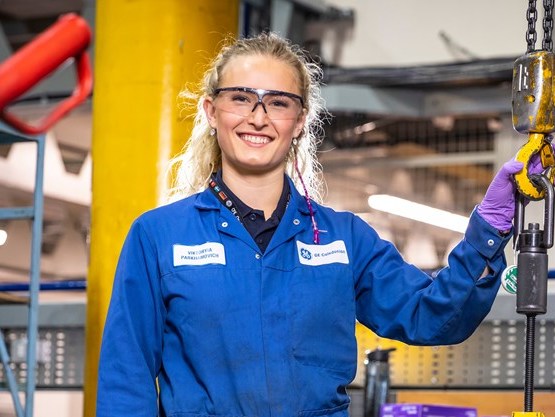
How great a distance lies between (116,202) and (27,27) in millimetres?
4133

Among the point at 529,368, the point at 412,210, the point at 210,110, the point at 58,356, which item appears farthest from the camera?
the point at 412,210

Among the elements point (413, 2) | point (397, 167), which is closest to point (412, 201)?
point (397, 167)

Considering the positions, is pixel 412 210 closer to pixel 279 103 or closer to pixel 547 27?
pixel 279 103

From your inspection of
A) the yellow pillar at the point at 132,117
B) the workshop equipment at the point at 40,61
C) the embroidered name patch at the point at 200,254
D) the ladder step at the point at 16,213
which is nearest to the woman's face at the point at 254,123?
the embroidered name patch at the point at 200,254

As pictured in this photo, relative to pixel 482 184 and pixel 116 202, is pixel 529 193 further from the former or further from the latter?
pixel 482 184

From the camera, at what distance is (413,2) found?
24.3ft

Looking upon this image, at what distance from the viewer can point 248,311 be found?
2.47 m

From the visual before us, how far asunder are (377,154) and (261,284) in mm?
6281

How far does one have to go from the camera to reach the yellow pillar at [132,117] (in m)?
5.06

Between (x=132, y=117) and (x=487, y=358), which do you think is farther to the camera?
(x=132, y=117)

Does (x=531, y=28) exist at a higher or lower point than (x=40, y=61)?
higher

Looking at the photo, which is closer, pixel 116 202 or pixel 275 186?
pixel 275 186

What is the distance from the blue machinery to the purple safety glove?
2603 millimetres

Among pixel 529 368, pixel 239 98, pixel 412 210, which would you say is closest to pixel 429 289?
pixel 529 368
